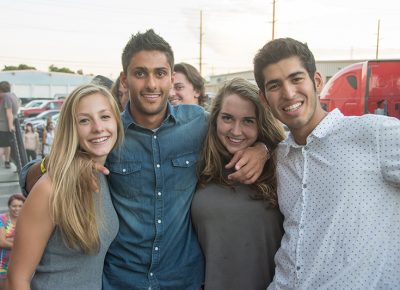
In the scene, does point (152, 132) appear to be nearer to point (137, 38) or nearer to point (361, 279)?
point (137, 38)

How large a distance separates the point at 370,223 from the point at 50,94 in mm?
45114

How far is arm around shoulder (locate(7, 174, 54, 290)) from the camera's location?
1.99m

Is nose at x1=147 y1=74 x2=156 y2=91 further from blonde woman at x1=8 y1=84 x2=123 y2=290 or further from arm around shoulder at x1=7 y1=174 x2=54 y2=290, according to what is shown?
arm around shoulder at x1=7 y1=174 x2=54 y2=290

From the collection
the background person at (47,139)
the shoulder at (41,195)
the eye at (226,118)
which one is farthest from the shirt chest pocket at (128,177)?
the background person at (47,139)

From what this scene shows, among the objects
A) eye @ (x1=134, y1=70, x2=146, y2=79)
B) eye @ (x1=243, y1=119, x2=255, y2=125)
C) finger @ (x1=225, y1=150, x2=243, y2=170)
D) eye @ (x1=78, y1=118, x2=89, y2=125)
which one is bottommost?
finger @ (x1=225, y1=150, x2=243, y2=170)

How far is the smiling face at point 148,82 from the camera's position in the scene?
8.09 feet

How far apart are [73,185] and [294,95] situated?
1.27 meters

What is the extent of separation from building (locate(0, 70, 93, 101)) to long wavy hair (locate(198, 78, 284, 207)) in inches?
1542

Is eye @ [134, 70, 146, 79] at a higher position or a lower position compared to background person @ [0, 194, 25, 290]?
higher

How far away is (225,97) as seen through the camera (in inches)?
106

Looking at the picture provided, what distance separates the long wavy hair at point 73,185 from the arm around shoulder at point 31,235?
4 centimetres

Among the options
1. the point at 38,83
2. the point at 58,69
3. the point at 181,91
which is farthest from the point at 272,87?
the point at 58,69

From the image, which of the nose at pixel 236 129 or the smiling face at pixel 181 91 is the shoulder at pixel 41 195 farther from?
the smiling face at pixel 181 91

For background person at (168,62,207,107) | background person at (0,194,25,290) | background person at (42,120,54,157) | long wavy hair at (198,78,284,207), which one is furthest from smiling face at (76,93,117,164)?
background person at (42,120,54,157)
